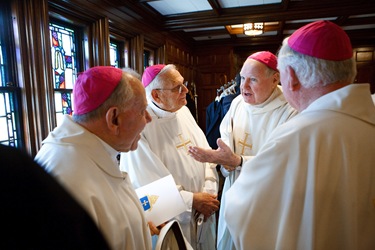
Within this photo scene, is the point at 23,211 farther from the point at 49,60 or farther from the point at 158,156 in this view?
the point at 49,60

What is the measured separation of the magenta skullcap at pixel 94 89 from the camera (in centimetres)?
96

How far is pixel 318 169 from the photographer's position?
797 mm

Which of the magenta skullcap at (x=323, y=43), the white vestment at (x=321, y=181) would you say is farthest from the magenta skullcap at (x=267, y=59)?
the white vestment at (x=321, y=181)

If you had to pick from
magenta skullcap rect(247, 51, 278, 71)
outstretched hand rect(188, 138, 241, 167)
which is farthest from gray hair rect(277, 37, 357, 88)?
magenta skullcap rect(247, 51, 278, 71)

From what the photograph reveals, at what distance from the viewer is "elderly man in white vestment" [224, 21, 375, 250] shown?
0.80 meters

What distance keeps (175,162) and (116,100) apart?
86cm

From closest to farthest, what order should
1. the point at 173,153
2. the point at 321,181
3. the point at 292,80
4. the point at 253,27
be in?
the point at 321,181 → the point at 292,80 → the point at 173,153 → the point at 253,27

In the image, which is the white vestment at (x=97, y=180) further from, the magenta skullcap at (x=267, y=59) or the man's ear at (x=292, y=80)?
the magenta skullcap at (x=267, y=59)

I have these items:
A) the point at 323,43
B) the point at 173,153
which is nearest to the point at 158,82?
the point at 173,153

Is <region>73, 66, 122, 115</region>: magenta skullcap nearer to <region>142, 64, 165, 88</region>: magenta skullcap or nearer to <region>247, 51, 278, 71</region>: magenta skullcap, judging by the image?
<region>142, 64, 165, 88</region>: magenta skullcap

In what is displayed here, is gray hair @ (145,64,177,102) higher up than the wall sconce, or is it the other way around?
the wall sconce

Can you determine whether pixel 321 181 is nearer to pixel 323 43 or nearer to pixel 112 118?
pixel 323 43

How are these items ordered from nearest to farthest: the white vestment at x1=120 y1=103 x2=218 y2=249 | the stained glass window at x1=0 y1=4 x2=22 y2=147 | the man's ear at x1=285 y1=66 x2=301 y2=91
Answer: the man's ear at x1=285 y1=66 x2=301 y2=91 → the white vestment at x1=120 y1=103 x2=218 y2=249 → the stained glass window at x1=0 y1=4 x2=22 y2=147

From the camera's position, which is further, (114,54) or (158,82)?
(114,54)
